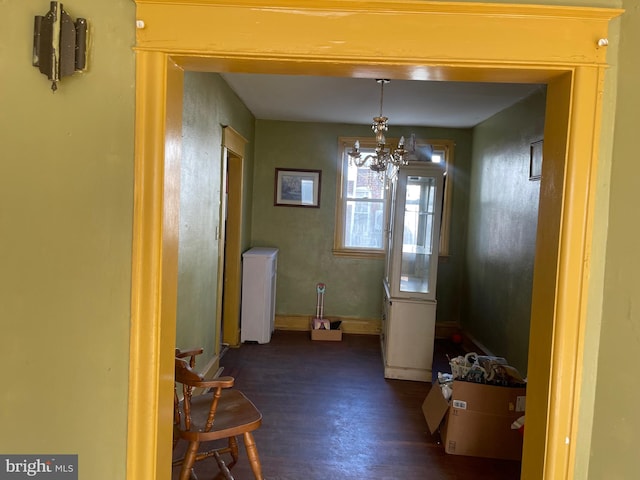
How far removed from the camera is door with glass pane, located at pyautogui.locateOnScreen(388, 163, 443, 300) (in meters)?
4.11

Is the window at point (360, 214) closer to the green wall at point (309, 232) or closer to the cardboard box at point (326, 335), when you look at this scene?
the green wall at point (309, 232)

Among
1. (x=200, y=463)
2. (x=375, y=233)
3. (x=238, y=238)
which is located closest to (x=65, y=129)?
(x=200, y=463)

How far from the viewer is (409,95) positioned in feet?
13.3

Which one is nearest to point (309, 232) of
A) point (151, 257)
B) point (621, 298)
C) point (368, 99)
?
point (368, 99)

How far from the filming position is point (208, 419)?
2.14m

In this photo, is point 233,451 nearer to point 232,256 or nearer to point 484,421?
point 484,421

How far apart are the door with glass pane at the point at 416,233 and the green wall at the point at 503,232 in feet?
2.22

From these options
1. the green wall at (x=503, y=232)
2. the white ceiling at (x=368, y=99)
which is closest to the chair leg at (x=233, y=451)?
the green wall at (x=503, y=232)

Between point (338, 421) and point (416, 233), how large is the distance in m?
1.79

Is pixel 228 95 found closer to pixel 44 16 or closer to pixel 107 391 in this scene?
pixel 44 16

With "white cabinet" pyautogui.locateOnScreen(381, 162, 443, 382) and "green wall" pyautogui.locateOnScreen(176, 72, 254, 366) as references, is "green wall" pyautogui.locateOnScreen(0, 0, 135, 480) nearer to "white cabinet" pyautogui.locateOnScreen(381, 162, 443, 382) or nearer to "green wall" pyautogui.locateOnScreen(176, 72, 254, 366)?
"green wall" pyautogui.locateOnScreen(176, 72, 254, 366)

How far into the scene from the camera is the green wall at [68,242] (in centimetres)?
124

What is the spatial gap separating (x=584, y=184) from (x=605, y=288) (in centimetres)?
28

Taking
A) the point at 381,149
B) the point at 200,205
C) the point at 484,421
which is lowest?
the point at 484,421
